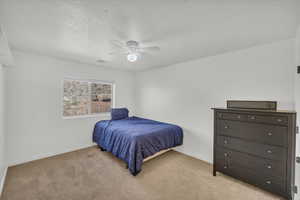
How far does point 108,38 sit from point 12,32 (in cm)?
128

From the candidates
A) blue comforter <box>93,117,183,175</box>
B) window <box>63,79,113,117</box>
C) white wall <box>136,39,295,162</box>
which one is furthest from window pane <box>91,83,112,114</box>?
white wall <box>136,39,295,162</box>

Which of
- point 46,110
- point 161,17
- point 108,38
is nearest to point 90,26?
point 108,38

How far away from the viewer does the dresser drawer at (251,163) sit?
5.72 ft

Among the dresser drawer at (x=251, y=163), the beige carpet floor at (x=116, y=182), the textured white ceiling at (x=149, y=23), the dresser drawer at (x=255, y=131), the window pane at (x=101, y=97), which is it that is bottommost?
the beige carpet floor at (x=116, y=182)

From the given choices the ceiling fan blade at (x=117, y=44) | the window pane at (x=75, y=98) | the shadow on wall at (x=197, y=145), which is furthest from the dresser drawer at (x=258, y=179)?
the window pane at (x=75, y=98)

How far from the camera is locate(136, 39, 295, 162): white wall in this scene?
2.05 metres

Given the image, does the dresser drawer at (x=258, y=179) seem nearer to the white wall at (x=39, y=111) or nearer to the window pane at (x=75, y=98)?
the white wall at (x=39, y=111)

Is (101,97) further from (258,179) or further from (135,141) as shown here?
(258,179)

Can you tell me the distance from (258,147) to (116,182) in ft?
7.27

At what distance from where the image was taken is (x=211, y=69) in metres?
2.82

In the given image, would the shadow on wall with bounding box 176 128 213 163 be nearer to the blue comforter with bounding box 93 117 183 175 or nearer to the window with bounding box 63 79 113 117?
the blue comforter with bounding box 93 117 183 175

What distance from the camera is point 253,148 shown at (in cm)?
193

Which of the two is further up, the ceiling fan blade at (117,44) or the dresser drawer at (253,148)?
the ceiling fan blade at (117,44)

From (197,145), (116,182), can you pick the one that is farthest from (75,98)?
(197,145)
